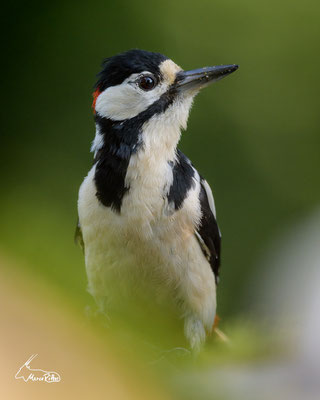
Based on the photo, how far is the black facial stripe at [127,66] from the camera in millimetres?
2369

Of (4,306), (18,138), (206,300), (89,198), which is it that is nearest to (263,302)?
(206,300)

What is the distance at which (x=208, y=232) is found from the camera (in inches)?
99.7

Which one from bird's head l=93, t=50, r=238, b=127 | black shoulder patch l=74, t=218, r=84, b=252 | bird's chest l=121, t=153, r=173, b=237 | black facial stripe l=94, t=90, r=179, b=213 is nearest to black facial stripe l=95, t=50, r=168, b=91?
bird's head l=93, t=50, r=238, b=127

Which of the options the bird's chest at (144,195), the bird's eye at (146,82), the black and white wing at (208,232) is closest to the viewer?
the bird's chest at (144,195)

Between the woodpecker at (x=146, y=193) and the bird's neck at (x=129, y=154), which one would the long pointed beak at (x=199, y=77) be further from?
the bird's neck at (x=129, y=154)

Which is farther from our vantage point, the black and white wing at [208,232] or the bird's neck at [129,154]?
the black and white wing at [208,232]

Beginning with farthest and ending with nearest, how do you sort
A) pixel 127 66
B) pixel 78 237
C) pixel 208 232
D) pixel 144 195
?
pixel 78 237, pixel 208 232, pixel 127 66, pixel 144 195

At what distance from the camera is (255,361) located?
176cm

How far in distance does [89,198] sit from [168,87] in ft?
1.72

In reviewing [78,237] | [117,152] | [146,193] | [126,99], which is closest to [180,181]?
[146,193]

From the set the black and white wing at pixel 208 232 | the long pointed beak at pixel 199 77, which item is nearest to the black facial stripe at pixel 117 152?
the long pointed beak at pixel 199 77

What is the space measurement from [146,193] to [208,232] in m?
0.39

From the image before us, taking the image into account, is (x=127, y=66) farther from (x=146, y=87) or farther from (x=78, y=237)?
(x=78, y=237)

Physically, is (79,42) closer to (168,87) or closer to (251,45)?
(251,45)
